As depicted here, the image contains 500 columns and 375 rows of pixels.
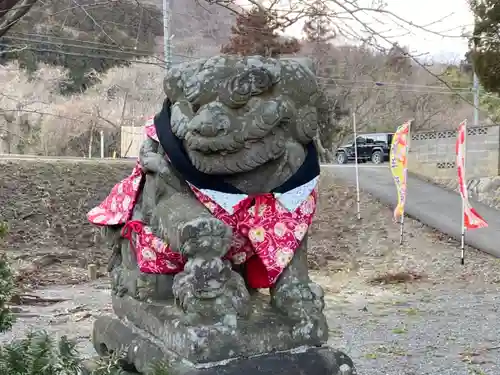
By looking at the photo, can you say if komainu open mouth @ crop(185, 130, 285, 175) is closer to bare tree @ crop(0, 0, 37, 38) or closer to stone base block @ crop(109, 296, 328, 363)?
stone base block @ crop(109, 296, 328, 363)

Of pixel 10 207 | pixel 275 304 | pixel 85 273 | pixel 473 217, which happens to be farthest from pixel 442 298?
pixel 10 207

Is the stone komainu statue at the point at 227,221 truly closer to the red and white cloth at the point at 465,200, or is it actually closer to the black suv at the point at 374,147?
the red and white cloth at the point at 465,200

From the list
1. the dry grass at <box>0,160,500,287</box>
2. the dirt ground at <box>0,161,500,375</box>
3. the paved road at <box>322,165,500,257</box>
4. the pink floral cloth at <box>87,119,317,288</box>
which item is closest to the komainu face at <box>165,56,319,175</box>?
the pink floral cloth at <box>87,119,317,288</box>

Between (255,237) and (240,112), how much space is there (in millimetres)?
395

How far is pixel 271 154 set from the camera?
1927 mm

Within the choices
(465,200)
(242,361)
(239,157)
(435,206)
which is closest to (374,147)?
(435,206)

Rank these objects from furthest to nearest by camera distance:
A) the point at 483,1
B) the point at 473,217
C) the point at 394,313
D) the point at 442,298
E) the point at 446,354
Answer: the point at 483,1 < the point at 473,217 < the point at 442,298 < the point at 394,313 < the point at 446,354

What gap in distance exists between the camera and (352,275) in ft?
26.0

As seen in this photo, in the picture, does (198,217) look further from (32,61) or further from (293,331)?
(32,61)

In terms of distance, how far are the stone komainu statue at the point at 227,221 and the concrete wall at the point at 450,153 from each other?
9778 millimetres

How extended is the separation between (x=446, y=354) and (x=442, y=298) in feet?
6.59

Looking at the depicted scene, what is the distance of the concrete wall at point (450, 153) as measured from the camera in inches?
435

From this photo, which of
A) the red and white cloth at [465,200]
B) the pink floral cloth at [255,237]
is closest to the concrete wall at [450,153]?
the red and white cloth at [465,200]

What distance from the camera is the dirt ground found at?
4.98 meters
